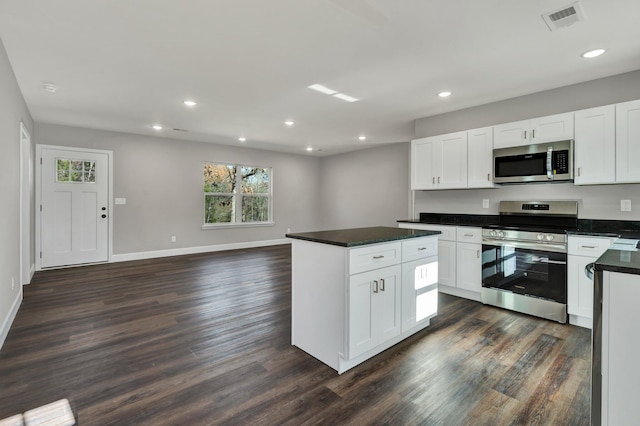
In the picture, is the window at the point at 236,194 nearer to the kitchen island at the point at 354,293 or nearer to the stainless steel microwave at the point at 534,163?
the kitchen island at the point at 354,293

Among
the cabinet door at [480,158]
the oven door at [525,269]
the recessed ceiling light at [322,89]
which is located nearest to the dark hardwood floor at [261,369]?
the oven door at [525,269]

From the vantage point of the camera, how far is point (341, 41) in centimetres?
256

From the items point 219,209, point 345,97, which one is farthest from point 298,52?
point 219,209

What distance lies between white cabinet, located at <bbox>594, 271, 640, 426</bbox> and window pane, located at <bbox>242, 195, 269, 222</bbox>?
7.17 m

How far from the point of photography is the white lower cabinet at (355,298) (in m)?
2.15

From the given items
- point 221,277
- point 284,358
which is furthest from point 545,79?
point 221,277

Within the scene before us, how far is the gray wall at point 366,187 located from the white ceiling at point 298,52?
278 cm

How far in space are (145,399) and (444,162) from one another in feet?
13.2

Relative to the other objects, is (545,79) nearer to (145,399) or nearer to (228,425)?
(228,425)

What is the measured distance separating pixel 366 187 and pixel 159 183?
477 centimetres

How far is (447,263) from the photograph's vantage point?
154 inches

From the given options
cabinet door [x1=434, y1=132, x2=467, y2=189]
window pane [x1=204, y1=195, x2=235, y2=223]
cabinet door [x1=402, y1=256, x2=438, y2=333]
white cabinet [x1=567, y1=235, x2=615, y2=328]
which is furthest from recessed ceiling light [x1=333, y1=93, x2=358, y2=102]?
window pane [x1=204, y1=195, x2=235, y2=223]

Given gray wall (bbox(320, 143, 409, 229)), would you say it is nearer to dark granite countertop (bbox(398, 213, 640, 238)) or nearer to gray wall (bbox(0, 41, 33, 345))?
dark granite countertop (bbox(398, 213, 640, 238))

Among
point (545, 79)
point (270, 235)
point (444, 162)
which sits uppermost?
point (545, 79)
